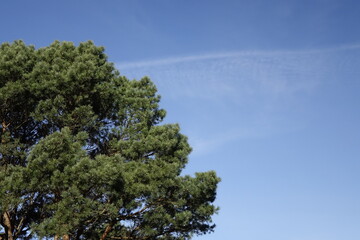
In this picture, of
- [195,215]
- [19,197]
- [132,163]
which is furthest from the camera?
[195,215]

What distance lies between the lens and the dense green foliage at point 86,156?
40.4 ft

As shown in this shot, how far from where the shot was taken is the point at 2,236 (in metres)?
15.5

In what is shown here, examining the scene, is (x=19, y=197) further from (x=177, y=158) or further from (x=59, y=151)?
(x=177, y=158)

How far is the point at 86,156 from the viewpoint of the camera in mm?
13219

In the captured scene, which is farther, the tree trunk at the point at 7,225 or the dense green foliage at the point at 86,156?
the tree trunk at the point at 7,225

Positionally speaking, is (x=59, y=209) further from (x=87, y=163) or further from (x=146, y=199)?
(x=146, y=199)

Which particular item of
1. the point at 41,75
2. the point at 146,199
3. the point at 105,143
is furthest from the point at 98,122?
the point at 146,199

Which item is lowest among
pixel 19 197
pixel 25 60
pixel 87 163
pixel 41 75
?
pixel 19 197

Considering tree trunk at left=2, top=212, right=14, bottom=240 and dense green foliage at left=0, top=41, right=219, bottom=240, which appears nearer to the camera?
dense green foliage at left=0, top=41, right=219, bottom=240

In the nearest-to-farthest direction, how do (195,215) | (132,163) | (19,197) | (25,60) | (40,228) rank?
1. (40,228)
2. (19,197)
3. (132,163)
4. (195,215)
5. (25,60)

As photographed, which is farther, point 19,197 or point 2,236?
point 2,236

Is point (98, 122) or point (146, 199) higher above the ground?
point (98, 122)

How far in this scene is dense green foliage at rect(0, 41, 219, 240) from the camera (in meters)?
12.3

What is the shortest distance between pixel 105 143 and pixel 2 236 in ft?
18.8
